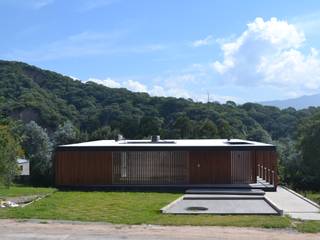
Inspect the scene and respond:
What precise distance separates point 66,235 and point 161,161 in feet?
44.4

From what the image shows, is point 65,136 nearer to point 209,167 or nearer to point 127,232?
point 209,167

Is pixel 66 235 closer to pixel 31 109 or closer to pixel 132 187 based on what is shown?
pixel 132 187

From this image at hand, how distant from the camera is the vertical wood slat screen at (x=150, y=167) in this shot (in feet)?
86.1

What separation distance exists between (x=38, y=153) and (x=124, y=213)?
43033 millimetres

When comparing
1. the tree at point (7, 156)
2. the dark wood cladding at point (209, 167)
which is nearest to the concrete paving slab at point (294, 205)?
the dark wood cladding at point (209, 167)

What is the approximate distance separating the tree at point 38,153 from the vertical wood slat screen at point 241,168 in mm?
27538

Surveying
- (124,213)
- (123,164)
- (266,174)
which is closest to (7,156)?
(123,164)

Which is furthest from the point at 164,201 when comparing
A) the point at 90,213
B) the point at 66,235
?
the point at 66,235

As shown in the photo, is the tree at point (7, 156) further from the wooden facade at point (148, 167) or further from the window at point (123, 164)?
the window at point (123, 164)

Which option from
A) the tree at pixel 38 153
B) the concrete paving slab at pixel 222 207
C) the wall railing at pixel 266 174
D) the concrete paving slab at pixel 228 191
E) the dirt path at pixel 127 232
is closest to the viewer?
the dirt path at pixel 127 232

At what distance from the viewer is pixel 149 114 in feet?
240

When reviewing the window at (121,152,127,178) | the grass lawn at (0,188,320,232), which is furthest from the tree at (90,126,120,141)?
the grass lawn at (0,188,320,232)

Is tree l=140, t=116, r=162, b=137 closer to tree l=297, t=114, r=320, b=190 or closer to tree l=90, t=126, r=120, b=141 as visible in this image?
tree l=90, t=126, r=120, b=141

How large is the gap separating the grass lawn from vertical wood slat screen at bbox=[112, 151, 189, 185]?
486 cm
